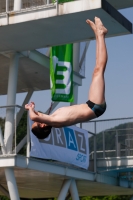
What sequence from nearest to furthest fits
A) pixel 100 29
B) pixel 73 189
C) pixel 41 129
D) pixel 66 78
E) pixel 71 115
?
pixel 71 115 < pixel 41 129 < pixel 100 29 < pixel 66 78 < pixel 73 189

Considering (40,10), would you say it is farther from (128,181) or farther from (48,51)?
(128,181)

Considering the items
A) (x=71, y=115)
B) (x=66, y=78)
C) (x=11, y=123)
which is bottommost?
(x=71, y=115)

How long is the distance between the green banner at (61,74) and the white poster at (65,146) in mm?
1306

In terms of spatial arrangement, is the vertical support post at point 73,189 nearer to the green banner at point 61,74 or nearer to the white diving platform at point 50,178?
the white diving platform at point 50,178

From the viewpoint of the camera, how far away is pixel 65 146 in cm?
2386

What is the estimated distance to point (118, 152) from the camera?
26.0 meters

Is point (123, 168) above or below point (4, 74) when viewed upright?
below

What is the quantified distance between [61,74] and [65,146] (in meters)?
2.81

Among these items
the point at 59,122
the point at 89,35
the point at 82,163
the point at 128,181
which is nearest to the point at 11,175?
the point at 82,163

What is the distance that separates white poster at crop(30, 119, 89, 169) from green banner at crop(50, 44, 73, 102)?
131cm

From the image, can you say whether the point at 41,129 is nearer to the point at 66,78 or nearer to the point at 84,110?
the point at 84,110

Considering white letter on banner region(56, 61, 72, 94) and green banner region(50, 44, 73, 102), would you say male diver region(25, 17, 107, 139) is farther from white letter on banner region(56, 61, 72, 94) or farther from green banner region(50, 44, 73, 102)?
white letter on banner region(56, 61, 72, 94)

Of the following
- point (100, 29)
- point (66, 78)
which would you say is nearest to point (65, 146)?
point (66, 78)

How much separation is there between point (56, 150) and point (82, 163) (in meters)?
1.83
